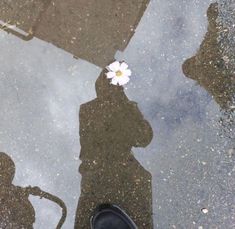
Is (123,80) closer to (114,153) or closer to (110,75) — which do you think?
(110,75)

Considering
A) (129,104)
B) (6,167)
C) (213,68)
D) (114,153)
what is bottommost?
(6,167)

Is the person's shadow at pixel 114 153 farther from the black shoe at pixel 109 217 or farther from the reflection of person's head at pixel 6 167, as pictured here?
the reflection of person's head at pixel 6 167

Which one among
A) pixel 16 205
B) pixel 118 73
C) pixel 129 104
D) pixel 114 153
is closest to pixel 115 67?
pixel 118 73

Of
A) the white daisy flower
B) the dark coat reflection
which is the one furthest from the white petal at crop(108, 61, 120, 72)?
the dark coat reflection

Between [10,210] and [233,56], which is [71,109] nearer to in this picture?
[10,210]

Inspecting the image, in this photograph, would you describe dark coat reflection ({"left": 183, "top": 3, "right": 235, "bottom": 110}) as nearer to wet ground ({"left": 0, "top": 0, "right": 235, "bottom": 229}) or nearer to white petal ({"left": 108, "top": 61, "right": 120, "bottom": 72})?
wet ground ({"left": 0, "top": 0, "right": 235, "bottom": 229})

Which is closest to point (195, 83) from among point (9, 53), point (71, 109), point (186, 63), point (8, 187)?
point (186, 63)

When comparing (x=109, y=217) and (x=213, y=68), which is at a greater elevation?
(x=213, y=68)
